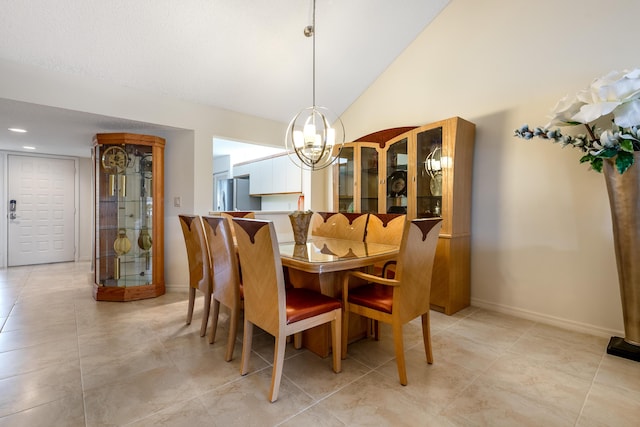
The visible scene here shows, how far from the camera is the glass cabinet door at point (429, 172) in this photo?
307cm

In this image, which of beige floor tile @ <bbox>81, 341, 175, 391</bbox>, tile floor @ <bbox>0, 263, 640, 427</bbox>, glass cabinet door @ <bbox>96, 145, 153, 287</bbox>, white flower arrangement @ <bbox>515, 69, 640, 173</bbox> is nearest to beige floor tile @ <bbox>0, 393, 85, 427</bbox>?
tile floor @ <bbox>0, 263, 640, 427</bbox>

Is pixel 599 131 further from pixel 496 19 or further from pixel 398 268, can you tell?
pixel 398 268

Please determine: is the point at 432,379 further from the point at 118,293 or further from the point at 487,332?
the point at 118,293

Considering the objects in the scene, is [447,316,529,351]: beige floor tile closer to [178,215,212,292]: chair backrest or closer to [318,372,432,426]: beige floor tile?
[318,372,432,426]: beige floor tile

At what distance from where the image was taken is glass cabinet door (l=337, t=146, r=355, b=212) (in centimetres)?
414

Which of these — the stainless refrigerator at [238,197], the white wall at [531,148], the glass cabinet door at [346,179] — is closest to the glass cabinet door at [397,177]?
the white wall at [531,148]

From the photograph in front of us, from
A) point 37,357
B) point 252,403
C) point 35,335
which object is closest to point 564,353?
point 252,403

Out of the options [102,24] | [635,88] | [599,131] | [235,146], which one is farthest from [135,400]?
[235,146]

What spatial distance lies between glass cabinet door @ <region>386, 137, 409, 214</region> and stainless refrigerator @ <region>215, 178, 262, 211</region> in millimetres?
3595

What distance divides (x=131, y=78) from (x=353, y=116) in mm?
2842

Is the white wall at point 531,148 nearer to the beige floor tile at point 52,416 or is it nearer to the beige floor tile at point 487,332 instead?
the beige floor tile at point 487,332

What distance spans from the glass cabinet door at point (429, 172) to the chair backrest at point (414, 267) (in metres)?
1.32

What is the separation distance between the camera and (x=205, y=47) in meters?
2.95

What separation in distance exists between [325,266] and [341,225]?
4.61 feet
